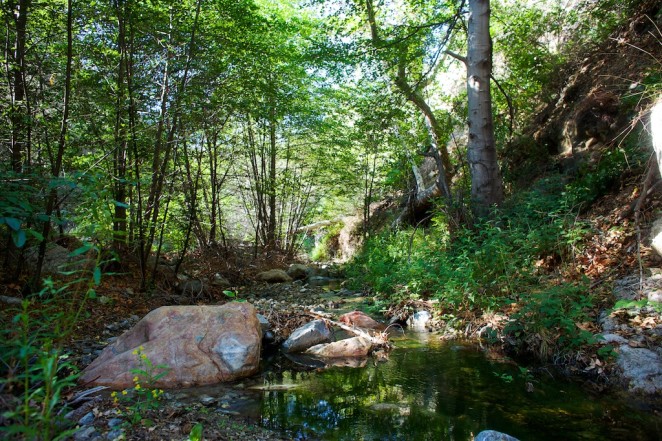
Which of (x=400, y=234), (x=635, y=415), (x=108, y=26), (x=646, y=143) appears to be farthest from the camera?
(x=400, y=234)

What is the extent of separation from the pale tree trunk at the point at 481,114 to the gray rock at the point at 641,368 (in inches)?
147

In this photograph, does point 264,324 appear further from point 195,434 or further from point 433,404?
point 195,434

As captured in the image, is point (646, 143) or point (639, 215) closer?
point (639, 215)

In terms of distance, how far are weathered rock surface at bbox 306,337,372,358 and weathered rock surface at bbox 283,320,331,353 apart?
0.34 ft

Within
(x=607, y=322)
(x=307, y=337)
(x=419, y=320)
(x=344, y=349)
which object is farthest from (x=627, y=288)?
(x=307, y=337)

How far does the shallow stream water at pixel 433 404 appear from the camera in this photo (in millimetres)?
2781

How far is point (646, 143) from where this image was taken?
5.35m

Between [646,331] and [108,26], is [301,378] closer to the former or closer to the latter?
[646,331]

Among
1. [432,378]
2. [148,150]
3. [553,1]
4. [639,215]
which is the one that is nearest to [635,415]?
[432,378]

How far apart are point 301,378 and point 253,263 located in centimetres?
802

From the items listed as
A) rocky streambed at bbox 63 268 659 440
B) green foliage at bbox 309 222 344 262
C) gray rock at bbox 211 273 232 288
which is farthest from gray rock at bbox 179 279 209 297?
green foliage at bbox 309 222 344 262

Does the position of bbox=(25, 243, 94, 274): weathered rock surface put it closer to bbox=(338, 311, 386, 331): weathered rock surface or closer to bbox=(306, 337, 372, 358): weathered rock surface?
bbox=(306, 337, 372, 358): weathered rock surface

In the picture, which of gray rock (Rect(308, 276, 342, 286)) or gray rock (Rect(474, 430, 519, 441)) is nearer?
gray rock (Rect(474, 430, 519, 441))

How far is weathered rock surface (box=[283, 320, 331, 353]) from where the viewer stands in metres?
4.77
